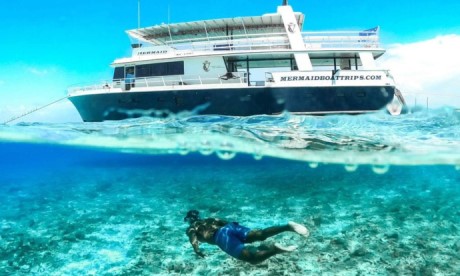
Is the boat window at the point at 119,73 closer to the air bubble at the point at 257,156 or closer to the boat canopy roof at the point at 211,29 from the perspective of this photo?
the boat canopy roof at the point at 211,29

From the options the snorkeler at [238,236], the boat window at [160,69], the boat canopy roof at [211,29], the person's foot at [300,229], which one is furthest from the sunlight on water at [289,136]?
the person's foot at [300,229]

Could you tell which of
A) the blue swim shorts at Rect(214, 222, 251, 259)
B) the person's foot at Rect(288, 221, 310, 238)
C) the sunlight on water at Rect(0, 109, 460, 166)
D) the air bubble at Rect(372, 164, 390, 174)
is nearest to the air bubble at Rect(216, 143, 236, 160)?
the sunlight on water at Rect(0, 109, 460, 166)

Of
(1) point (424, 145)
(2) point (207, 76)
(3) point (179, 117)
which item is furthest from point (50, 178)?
(1) point (424, 145)

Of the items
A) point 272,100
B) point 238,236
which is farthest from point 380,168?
point 238,236

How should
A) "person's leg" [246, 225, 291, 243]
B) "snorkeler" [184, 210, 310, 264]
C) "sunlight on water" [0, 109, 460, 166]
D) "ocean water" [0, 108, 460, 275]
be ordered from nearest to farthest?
1. "snorkeler" [184, 210, 310, 264]
2. "person's leg" [246, 225, 291, 243]
3. "ocean water" [0, 108, 460, 275]
4. "sunlight on water" [0, 109, 460, 166]

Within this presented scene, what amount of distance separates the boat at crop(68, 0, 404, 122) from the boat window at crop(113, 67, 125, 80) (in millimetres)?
34

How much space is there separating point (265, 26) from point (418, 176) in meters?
11.4

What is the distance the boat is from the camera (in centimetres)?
1778

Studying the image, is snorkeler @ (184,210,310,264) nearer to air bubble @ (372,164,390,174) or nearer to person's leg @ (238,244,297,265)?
person's leg @ (238,244,297,265)

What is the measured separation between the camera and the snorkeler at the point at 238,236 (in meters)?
6.62

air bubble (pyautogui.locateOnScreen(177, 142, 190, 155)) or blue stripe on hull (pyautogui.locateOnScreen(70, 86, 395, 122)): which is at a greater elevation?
blue stripe on hull (pyautogui.locateOnScreen(70, 86, 395, 122))

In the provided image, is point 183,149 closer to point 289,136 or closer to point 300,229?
point 289,136

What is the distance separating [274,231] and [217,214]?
786 centimetres

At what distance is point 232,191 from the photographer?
62.8 feet
